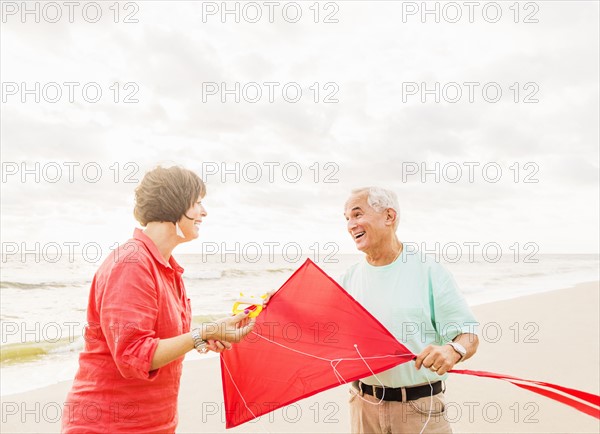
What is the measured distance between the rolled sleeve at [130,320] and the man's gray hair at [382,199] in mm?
1476

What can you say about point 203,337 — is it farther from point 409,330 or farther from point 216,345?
point 409,330

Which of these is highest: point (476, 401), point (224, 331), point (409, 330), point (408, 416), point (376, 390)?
point (224, 331)

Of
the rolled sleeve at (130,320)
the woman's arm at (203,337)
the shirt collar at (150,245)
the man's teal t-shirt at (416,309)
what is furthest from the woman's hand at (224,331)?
the man's teal t-shirt at (416,309)

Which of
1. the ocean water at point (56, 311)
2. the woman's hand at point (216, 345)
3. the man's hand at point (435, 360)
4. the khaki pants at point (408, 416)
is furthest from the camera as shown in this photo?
the ocean water at point (56, 311)

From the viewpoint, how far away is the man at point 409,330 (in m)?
2.62

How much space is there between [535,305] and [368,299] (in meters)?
12.7

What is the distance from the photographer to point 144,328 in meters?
1.94

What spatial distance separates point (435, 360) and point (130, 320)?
4.81 ft

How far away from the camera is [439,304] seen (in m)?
2.69

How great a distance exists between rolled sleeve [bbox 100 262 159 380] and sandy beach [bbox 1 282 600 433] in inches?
139

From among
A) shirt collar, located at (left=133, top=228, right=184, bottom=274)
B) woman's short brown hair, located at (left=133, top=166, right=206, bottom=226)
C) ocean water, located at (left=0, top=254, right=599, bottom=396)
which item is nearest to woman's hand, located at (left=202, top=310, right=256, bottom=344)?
shirt collar, located at (left=133, top=228, right=184, bottom=274)

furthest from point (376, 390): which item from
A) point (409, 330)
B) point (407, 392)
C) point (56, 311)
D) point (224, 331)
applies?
point (56, 311)

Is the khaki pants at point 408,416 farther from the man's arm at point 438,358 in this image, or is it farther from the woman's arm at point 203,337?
the woman's arm at point 203,337

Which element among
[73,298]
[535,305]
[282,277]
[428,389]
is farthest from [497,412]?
[282,277]
